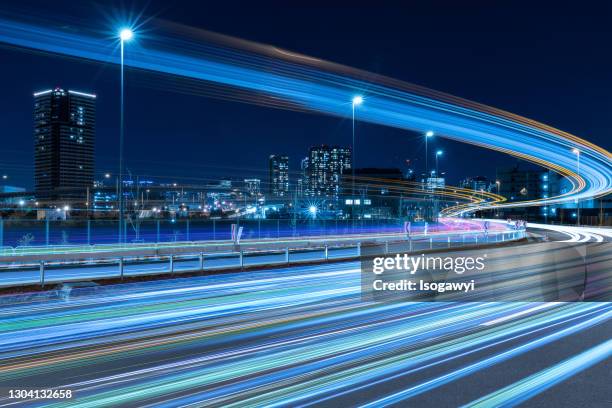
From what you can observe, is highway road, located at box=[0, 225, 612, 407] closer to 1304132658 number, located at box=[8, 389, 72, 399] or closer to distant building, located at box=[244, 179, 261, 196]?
1304132658 number, located at box=[8, 389, 72, 399]

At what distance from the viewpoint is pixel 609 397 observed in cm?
547

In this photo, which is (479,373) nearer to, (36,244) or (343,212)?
(36,244)

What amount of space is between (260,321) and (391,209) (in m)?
31.2

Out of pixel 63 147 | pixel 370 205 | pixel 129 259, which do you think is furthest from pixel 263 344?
pixel 370 205

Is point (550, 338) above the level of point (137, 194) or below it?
below

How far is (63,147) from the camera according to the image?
27.1 metres

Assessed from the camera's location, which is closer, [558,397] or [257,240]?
[558,397]

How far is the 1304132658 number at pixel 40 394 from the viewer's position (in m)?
5.49

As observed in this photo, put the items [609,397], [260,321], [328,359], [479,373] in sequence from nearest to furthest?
1. [609,397]
2. [479,373]
3. [328,359]
4. [260,321]

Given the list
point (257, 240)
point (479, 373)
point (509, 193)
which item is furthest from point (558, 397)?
point (509, 193)

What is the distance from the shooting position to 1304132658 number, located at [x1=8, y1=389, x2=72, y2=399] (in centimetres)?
549

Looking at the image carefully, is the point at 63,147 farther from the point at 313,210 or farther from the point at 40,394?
the point at 40,394

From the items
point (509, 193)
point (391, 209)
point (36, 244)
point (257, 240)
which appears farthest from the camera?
point (509, 193)

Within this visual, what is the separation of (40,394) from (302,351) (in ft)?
11.0
